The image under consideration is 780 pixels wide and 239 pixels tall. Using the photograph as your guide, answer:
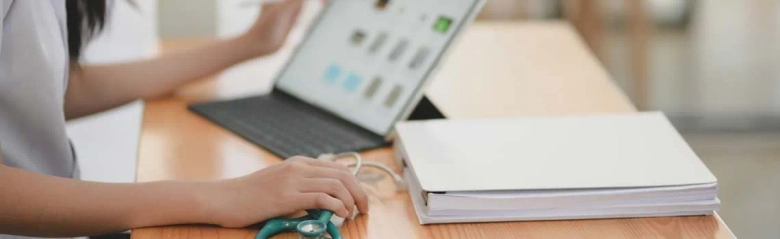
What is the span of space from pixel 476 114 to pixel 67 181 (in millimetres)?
588

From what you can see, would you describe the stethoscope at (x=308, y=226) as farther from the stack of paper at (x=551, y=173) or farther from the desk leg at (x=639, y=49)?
the desk leg at (x=639, y=49)

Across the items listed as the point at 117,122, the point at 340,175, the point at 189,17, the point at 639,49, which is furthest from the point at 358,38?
the point at 639,49

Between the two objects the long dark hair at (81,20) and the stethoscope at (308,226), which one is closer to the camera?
the stethoscope at (308,226)

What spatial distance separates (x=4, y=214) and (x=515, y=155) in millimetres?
504

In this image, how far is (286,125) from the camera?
1.32 metres

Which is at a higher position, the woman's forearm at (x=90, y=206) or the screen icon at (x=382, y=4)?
the screen icon at (x=382, y=4)

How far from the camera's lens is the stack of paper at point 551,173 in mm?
998

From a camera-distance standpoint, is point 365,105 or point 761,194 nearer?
point 365,105

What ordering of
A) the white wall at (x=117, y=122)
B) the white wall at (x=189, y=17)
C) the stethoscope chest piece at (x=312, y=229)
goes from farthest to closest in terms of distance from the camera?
the white wall at (x=189, y=17), the white wall at (x=117, y=122), the stethoscope chest piece at (x=312, y=229)

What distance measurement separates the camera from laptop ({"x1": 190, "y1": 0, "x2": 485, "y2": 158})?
1.28m

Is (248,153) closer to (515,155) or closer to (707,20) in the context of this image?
(515,155)

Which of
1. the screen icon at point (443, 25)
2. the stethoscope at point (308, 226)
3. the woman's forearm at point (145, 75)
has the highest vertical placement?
the screen icon at point (443, 25)

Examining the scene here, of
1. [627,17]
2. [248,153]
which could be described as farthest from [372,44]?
[627,17]

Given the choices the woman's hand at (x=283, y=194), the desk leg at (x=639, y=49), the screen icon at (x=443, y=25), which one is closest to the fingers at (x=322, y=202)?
the woman's hand at (x=283, y=194)
